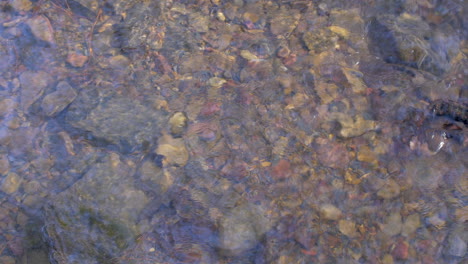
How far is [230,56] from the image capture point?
3246mm

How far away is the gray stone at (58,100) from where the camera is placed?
292 centimetres

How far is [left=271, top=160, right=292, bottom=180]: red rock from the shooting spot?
2.72 meters

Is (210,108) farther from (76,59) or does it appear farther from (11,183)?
(11,183)

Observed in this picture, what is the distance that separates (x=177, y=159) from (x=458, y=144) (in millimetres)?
2006

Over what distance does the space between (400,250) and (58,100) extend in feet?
8.51

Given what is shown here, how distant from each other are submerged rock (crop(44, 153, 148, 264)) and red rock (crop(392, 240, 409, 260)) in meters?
1.61

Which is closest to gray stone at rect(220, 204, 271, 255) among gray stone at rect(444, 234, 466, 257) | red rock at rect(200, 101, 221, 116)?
red rock at rect(200, 101, 221, 116)

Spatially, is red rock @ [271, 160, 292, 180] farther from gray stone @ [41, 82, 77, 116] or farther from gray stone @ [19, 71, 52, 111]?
gray stone @ [19, 71, 52, 111]

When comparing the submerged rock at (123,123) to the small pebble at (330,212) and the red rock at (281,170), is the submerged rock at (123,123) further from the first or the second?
the small pebble at (330,212)

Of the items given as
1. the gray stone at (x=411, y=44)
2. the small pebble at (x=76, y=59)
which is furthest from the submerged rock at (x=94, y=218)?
the gray stone at (x=411, y=44)

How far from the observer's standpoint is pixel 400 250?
2.46 meters

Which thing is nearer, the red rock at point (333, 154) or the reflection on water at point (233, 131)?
the reflection on water at point (233, 131)

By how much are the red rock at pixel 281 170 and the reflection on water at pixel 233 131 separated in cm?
1

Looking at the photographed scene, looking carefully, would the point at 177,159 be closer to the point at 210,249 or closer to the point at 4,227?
the point at 210,249
